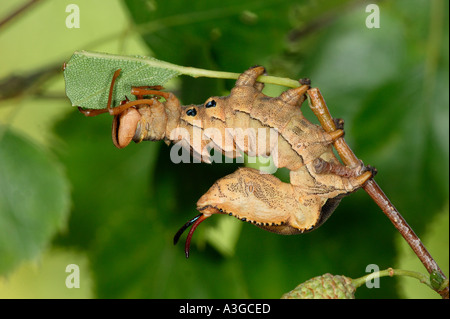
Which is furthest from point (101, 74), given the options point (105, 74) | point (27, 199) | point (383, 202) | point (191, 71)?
point (27, 199)

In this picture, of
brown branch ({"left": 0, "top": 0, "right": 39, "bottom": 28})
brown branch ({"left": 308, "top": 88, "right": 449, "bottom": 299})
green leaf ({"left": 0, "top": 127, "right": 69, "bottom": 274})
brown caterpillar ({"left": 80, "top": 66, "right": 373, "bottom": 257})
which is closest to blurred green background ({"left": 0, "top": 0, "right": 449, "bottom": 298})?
green leaf ({"left": 0, "top": 127, "right": 69, "bottom": 274})

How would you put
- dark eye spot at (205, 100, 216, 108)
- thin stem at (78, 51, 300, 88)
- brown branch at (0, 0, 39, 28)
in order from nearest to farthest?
thin stem at (78, 51, 300, 88) < dark eye spot at (205, 100, 216, 108) < brown branch at (0, 0, 39, 28)

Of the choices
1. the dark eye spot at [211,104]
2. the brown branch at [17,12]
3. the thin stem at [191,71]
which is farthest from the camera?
the brown branch at [17,12]

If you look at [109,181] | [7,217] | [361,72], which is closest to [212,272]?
[109,181]

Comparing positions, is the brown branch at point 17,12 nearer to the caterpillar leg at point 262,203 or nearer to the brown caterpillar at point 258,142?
the brown caterpillar at point 258,142

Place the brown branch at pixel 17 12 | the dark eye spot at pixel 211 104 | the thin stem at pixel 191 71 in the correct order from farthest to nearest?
the brown branch at pixel 17 12 → the dark eye spot at pixel 211 104 → the thin stem at pixel 191 71

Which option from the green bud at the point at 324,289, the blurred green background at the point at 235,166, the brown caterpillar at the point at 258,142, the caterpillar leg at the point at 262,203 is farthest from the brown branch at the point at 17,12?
the green bud at the point at 324,289

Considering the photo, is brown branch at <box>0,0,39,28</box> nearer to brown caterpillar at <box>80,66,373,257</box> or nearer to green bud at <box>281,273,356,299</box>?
brown caterpillar at <box>80,66,373,257</box>

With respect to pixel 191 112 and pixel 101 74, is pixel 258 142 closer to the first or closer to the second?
pixel 191 112
